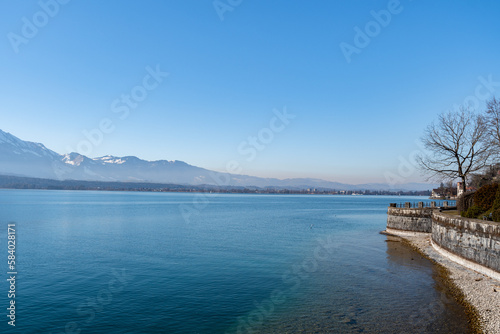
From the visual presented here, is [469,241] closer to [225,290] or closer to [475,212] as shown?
[475,212]

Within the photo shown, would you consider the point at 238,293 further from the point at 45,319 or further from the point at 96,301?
the point at 45,319

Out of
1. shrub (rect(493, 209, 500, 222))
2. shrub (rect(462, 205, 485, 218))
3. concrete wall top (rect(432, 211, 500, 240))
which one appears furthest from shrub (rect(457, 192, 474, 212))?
shrub (rect(493, 209, 500, 222))

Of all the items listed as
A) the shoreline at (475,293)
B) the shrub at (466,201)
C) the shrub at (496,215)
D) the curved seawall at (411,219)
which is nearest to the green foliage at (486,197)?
the shrub at (466,201)

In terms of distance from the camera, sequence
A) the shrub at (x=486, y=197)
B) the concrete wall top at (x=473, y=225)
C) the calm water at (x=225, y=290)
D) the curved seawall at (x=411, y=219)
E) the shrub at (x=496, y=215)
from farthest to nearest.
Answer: the curved seawall at (x=411, y=219), the shrub at (x=486, y=197), the shrub at (x=496, y=215), the concrete wall top at (x=473, y=225), the calm water at (x=225, y=290)

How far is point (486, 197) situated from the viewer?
2678 cm

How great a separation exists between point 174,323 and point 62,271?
13.7 meters

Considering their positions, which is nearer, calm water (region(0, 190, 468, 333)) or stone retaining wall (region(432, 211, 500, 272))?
calm water (region(0, 190, 468, 333))

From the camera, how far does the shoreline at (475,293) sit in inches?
583

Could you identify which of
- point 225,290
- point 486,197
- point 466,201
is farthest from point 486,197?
point 225,290

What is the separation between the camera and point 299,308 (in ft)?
56.7

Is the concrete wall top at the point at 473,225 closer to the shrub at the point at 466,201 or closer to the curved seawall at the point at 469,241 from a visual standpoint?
the curved seawall at the point at 469,241

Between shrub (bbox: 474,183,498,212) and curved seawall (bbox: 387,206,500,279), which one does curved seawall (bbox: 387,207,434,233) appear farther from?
shrub (bbox: 474,183,498,212)

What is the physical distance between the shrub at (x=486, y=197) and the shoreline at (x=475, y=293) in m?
5.10

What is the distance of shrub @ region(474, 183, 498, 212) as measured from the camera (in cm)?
2608
